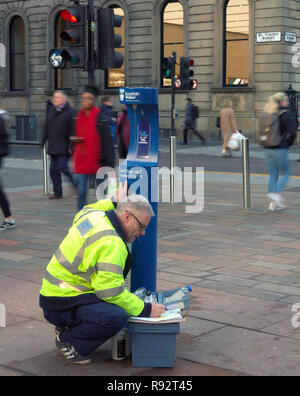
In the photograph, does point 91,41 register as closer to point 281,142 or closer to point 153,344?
point 281,142

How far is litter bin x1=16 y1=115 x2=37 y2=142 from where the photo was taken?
91.5 feet

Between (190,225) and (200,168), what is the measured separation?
8.19m

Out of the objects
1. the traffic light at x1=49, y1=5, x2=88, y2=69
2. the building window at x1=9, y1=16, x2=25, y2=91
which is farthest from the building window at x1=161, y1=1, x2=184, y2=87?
the traffic light at x1=49, y1=5, x2=88, y2=69

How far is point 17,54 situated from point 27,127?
7.61 metres

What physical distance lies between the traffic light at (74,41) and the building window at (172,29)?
17.6 m

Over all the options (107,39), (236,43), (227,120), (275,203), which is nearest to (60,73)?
(236,43)

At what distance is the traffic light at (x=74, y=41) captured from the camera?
34.2 ft

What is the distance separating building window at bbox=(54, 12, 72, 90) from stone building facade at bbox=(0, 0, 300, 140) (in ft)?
0.78

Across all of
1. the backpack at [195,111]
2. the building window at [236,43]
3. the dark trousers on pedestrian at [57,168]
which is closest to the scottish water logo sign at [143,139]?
the dark trousers on pedestrian at [57,168]

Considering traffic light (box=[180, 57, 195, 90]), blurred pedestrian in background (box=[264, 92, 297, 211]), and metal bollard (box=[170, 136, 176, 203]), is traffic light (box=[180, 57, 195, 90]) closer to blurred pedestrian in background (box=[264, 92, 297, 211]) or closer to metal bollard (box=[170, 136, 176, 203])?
metal bollard (box=[170, 136, 176, 203])

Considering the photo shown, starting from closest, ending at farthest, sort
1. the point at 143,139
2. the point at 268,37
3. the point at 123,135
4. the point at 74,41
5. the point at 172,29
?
1. the point at 143,139
2. the point at 74,41
3. the point at 123,135
4. the point at 268,37
5. the point at 172,29

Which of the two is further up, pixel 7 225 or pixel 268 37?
pixel 268 37

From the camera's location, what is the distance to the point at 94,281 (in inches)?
159

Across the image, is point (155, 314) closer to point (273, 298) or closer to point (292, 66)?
point (273, 298)
